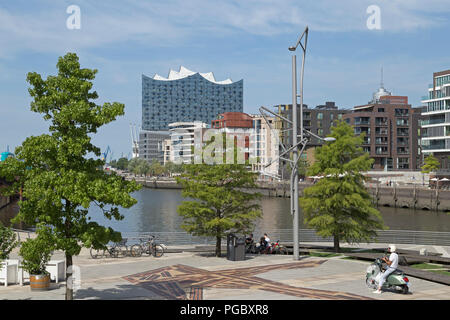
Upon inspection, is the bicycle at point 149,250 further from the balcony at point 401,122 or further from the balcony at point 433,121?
the balcony at point 401,122

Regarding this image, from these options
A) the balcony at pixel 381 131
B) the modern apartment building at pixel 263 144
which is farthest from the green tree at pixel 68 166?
the modern apartment building at pixel 263 144

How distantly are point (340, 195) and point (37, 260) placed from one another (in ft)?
61.2

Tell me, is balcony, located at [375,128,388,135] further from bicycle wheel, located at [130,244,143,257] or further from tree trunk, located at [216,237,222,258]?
bicycle wheel, located at [130,244,143,257]

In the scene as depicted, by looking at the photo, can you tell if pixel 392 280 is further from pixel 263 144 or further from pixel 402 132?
pixel 263 144

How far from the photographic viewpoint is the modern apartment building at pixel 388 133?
138375 millimetres

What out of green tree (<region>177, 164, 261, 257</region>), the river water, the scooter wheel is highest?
green tree (<region>177, 164, 261, 257</region>)

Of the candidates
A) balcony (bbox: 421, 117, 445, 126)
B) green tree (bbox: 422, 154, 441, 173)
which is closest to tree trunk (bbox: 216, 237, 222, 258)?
green tree (bbox: 422, 154, 441, 173)

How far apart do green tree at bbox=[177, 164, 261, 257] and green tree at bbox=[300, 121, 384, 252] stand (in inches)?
205

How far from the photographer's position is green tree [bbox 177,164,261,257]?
2625 centimetres

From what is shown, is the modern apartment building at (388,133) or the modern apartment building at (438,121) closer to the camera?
the modern apartment building at (438,121)

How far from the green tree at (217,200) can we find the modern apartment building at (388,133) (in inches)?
4533
